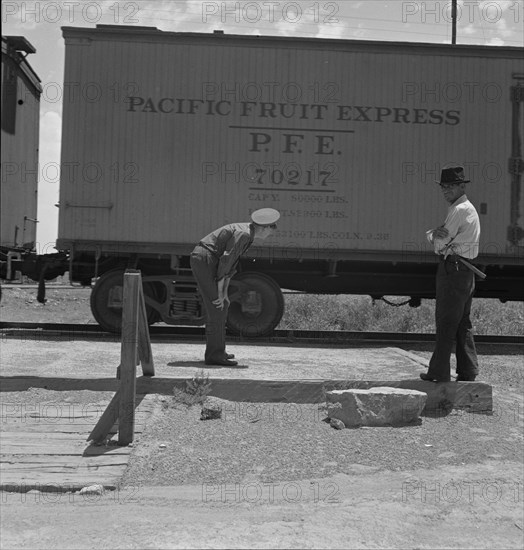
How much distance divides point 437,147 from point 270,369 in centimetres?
510

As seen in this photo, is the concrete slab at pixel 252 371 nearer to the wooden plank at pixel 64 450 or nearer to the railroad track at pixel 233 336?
the railroad track at pixel 233 336

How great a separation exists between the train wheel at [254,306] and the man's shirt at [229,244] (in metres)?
3.65

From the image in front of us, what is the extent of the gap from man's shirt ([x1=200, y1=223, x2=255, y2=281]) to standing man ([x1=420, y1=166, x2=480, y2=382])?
1892 millimetres

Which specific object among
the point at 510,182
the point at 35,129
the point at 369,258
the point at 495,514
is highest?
the point at 35,129

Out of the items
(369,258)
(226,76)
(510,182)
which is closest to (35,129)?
(226,76)

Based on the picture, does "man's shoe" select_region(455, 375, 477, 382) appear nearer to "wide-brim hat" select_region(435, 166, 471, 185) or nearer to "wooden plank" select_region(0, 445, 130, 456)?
"wide-brim hat" select_region(435, 166, 471, 185)

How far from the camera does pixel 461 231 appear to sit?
19.0 ft

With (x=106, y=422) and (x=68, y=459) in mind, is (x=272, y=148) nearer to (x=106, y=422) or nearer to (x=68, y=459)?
(x=106, y=422)

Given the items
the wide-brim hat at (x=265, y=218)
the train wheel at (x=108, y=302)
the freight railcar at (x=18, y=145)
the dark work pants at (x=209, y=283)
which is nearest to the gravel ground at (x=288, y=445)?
the dark work pants at (x=209, y=283)

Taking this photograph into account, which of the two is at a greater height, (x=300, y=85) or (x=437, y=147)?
(x=300, y=85)

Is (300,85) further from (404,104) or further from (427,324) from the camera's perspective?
(427,324)

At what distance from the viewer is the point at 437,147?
424 inches

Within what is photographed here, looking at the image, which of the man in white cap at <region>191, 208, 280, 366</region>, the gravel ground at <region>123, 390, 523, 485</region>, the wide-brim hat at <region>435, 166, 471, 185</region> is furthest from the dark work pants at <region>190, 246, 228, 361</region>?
the wide-brim hat at <region>435, 166, 471, 185</region>

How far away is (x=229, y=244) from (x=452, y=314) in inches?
89.6
